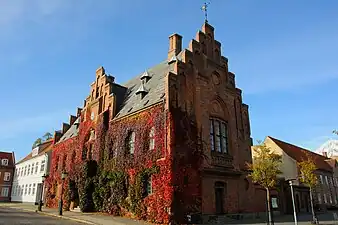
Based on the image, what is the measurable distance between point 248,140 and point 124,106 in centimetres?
1358

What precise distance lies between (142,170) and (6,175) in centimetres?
5558

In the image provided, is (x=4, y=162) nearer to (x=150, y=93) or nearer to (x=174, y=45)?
(x=150, y=93)

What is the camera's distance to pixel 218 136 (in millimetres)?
27562

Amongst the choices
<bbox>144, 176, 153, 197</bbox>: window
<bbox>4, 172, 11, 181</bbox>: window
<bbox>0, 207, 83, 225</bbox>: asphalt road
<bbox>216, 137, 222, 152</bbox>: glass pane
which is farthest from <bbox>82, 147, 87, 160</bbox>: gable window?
<bbox>4, 172, 11, 181</bbox>: window

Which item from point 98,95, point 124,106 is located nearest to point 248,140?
point 124,106

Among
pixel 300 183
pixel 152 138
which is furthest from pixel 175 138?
pixel 300 183

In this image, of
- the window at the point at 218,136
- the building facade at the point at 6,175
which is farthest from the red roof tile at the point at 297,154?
the building facade at the point at 6,175

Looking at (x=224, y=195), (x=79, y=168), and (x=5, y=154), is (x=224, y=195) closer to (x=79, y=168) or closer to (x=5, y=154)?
(x=79, y=168)

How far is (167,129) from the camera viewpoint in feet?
75.5

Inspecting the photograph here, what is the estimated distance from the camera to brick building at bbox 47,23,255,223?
22547 mm

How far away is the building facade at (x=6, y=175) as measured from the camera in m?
64.9

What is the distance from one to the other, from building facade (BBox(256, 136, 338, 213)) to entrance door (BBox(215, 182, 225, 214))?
1368 cm

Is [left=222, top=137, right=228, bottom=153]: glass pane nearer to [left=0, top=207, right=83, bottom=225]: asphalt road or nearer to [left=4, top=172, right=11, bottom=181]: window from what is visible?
[left=0, top=207, right=83, bottom=225]: asphalt road

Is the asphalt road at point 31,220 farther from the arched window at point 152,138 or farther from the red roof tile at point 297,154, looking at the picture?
the red roof tile at point 297,154
